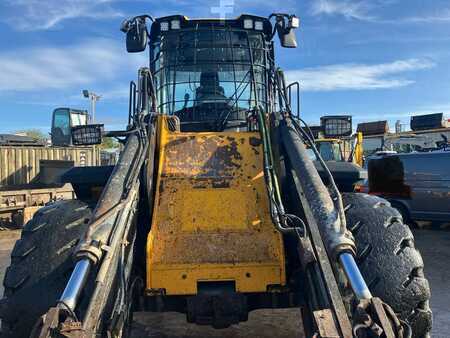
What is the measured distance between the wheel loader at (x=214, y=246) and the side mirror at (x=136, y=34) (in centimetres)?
105

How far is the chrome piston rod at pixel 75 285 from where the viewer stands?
2.42 metres

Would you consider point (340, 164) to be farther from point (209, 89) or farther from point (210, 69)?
point (210, 69)

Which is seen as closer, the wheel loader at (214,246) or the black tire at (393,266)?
the wheel loader at (214,246)

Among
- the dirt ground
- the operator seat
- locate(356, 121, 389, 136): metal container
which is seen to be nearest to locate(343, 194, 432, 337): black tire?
the dirt ground

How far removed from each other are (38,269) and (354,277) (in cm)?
216

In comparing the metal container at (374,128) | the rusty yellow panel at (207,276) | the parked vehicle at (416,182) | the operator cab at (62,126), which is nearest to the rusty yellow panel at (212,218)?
the rusty yellow panel at (207,276)

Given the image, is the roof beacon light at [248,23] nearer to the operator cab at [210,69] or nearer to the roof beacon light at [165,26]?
the operator cab at [210,69]

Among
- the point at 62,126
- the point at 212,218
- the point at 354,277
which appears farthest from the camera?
the point at 62,126

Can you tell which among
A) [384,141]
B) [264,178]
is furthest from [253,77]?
[384,141]

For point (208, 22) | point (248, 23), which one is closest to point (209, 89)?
point (208, 22)

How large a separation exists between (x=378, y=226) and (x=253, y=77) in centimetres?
234

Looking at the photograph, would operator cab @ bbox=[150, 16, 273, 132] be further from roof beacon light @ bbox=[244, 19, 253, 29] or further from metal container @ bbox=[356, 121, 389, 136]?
metal container @ bbox=[356, 121, 389, 136]

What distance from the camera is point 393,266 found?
3.28m

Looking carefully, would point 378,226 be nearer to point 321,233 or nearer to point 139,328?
point 321,233
